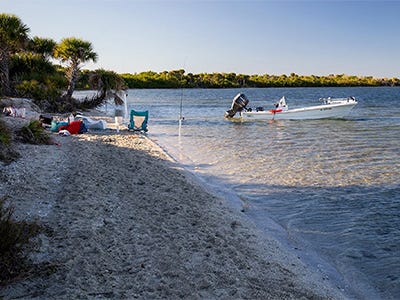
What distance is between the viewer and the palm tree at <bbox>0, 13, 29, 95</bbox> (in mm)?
24156

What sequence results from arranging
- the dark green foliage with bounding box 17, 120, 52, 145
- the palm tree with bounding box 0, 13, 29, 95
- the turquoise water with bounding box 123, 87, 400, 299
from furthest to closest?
the palm tree with bounding box 0, 13, 29, 95 < the dark green foliage with bounding box 17, 120, 52, 145 < the turquoise water with bounding box 123, 87, 400, 299

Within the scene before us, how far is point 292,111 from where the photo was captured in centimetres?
2655

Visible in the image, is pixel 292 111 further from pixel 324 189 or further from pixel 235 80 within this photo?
pixel 235 80

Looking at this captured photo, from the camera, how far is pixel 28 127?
1141 cm

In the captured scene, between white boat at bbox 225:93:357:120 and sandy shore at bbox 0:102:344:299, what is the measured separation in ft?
60.2

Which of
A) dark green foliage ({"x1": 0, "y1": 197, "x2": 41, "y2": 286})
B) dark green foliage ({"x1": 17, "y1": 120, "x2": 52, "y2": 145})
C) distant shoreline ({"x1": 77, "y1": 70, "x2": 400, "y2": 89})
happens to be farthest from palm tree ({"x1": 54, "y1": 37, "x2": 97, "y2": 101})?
distant shoreline ({"x1": 77, "y1": 70, "x2": 400, "y2": 89})

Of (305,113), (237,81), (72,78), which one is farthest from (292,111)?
(237,81)

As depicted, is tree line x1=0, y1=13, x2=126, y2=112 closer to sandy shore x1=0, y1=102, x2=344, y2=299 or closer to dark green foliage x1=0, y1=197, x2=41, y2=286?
→ sandy shore x1=0, y1=102, x2=344, y2=299

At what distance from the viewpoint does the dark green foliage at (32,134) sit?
1126 centimetres

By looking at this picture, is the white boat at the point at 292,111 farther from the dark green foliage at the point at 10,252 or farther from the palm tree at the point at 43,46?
the dark green foliage at the point at 10,252

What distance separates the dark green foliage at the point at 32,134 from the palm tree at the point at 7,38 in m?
14.5

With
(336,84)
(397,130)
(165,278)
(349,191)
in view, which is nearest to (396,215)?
(349,191)

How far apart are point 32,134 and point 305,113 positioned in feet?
64.9

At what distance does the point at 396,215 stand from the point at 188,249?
4584 millimetres
